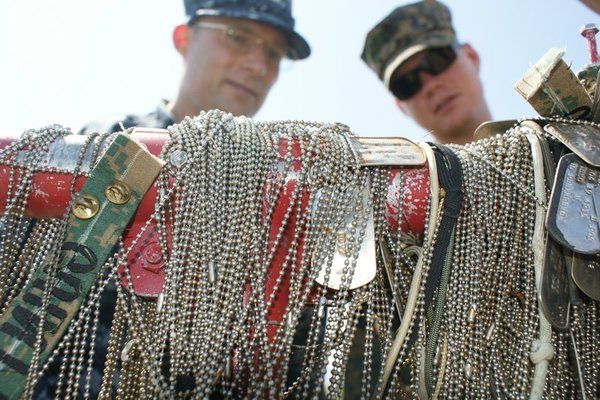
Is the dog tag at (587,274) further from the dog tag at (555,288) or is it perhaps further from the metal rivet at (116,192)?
the metal rivet at (116,192)

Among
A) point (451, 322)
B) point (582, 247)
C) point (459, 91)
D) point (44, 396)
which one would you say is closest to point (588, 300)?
point (582, 247)

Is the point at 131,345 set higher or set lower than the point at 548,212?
lower

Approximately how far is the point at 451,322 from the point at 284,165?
0.49 meters

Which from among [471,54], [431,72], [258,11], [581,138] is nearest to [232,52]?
[258,11]

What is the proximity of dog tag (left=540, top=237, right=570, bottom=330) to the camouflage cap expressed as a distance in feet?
11.5

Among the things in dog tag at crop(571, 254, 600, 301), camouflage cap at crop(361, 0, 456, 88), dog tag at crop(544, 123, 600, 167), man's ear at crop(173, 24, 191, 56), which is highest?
camouflage cap at crop(361, 0, 456, 88)

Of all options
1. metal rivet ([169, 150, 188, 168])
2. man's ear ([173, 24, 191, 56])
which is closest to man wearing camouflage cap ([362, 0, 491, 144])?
man's ear ([173, 24, 191, 56])

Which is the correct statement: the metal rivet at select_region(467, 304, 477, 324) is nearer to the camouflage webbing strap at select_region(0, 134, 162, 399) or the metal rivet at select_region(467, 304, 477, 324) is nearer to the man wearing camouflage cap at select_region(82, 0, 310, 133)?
the camouflage webbing strap at select_region(0, 134, 162, 399)

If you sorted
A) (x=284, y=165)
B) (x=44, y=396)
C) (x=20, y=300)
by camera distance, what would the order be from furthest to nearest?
(x=44, y=396)
(x=284, y=165)
(x=20, y=300)

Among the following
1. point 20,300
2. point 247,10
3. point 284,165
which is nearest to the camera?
point 20,300

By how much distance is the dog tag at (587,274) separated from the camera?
1.14m

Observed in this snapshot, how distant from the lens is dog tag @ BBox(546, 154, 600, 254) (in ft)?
3.66

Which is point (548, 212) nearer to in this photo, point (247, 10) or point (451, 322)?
point (451, 322)

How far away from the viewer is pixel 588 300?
121cm
